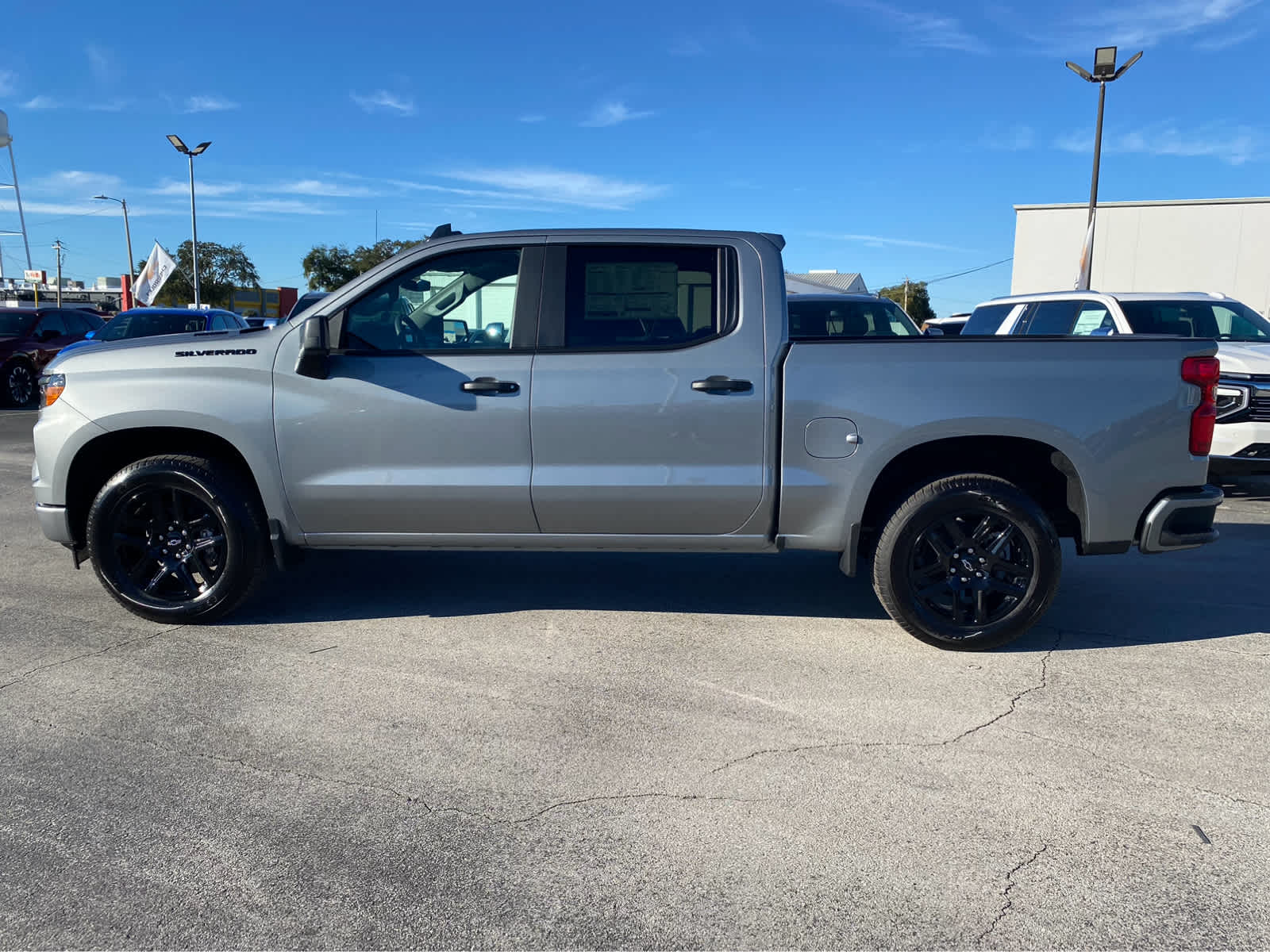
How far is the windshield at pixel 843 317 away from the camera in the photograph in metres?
10.9

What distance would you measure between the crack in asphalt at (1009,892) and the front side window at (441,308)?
3.16 metres

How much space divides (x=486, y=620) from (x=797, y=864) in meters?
2.66

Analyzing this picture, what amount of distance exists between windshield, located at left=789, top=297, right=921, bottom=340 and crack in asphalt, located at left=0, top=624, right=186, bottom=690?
24.5ft

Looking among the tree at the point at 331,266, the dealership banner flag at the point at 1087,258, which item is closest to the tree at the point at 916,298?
the tree at the point at 331,266

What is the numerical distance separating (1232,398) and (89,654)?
833 centimetres

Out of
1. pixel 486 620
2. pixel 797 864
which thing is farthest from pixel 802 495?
pixel 797 864

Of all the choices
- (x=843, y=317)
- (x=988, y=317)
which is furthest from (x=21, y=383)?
(x=988, y=317)

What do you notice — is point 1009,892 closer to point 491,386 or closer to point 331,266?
point 491,386

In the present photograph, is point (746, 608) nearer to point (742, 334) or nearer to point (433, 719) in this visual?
point (742, 334)

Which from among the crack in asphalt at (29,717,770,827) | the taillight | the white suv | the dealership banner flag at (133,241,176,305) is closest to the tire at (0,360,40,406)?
the dealership banner flag at (133,241,176,305)

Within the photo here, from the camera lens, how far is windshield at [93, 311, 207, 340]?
49.9ft

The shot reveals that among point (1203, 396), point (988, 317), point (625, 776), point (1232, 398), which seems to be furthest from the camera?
point (988, 317)

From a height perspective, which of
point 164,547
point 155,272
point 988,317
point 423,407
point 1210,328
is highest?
point 155,272

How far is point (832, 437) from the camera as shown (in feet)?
15.1
